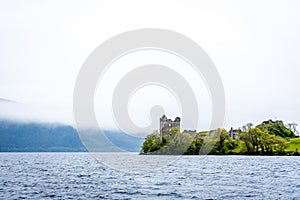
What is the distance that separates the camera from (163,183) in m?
49.9

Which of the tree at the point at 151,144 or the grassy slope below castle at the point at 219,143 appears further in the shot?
the tree at the point at 151,144

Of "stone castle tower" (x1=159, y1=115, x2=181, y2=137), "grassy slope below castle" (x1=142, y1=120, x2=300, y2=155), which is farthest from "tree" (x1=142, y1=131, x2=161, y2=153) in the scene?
"stone castle tower" (x1=159, y1=115, x2=181, y2=137)

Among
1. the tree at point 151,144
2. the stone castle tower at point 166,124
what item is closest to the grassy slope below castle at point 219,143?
the tree at point 151,144

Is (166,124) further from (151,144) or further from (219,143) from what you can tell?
(219,143)

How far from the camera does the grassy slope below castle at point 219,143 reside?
164750 millimetres

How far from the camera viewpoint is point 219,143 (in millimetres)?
180000

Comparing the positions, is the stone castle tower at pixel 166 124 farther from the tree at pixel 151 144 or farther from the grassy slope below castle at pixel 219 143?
the tree at pixel 151 144

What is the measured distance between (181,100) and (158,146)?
118609mm

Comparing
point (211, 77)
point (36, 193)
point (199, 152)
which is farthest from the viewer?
point (199, 152)

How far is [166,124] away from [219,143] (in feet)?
115

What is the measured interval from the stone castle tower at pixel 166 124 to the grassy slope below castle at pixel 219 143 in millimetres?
1615

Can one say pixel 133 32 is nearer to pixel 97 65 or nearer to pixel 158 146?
pixel 97 65

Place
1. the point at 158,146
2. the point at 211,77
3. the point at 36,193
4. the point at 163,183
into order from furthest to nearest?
1. the point at 158,146
2. the point at 211,77
3. the point at 163,183
4. the point at 36,193

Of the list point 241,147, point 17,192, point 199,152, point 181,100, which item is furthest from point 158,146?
point 17,192
